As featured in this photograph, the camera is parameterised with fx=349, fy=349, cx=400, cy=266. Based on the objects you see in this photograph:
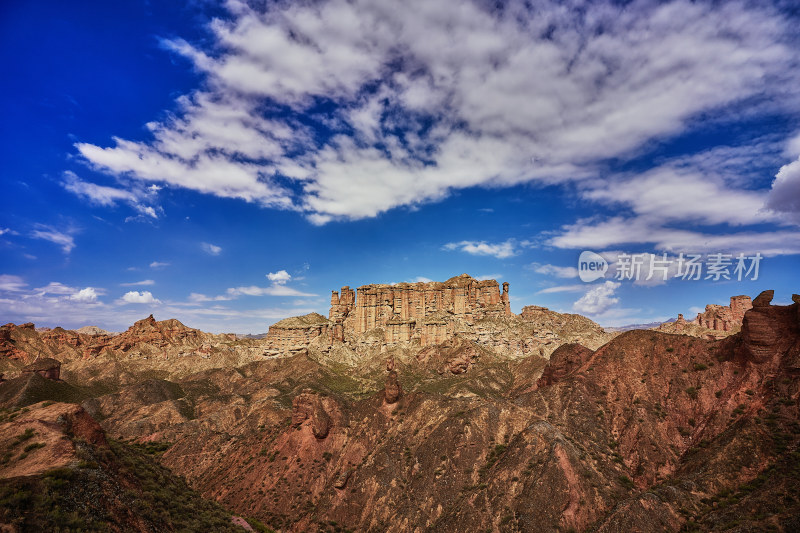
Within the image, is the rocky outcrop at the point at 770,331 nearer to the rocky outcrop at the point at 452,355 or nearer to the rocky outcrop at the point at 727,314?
the rocky outcrop at the point at 452,355

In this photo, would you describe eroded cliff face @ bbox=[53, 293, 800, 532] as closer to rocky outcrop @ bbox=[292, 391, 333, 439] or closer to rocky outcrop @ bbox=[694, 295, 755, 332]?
rocky outcrop @ bbox=[292, 391, 333, 439]

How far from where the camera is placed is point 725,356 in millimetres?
56875

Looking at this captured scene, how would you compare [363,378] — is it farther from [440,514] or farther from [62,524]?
[62,524]

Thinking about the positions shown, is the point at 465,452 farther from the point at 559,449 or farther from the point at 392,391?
the point at 392,391

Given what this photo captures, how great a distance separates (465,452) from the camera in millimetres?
62469

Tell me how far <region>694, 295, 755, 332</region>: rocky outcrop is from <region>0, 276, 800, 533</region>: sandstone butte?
11804 cm

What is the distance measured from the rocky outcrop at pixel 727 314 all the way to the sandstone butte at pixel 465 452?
11804 cm

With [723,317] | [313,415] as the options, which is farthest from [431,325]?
[723,317]

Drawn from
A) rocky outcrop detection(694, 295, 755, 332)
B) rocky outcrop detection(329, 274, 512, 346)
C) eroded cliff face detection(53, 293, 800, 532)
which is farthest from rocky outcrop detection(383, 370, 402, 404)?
rocky outcrop detection(694, 295, 755, 332)

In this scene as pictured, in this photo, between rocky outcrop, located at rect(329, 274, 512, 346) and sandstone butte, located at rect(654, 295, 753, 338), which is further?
rocky outcrop, located at rect(329, 274, 512, 346)

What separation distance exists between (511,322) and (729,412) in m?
130

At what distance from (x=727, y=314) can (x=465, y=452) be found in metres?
183

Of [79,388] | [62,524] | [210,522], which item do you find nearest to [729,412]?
[210,522]

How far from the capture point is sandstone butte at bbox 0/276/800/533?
3078cm
